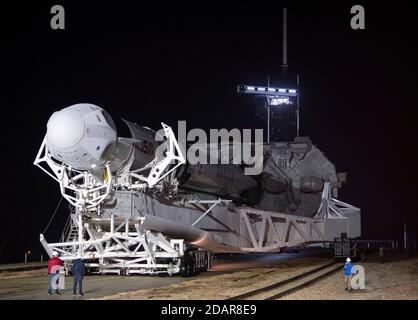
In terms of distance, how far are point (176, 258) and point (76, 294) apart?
6.65 meters

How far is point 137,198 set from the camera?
21.5 metres

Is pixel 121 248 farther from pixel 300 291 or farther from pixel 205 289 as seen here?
pixel 300 291

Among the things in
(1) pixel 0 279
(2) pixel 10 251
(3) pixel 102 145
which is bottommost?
(2) pixel 10 251

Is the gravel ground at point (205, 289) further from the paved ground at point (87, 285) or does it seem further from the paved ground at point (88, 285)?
the paved ground at point (87, 285)

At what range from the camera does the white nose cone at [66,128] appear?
19.8 m

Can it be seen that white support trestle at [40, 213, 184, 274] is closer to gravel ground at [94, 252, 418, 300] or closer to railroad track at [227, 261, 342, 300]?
gravel ground at [94, 252, 418, 300]

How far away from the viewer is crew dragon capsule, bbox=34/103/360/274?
2038 cm

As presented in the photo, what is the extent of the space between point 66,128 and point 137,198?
3.77 meters

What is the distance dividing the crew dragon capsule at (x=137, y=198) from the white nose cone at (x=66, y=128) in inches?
1.4

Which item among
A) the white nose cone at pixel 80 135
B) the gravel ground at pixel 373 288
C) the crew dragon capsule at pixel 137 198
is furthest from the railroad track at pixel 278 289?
the white nose cone at pixel 80 135

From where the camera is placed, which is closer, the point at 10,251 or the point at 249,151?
the point at 249,151

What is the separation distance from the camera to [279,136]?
48.0 metres

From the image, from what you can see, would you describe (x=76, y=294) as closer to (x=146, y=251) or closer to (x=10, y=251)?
(x=146, y=251)
